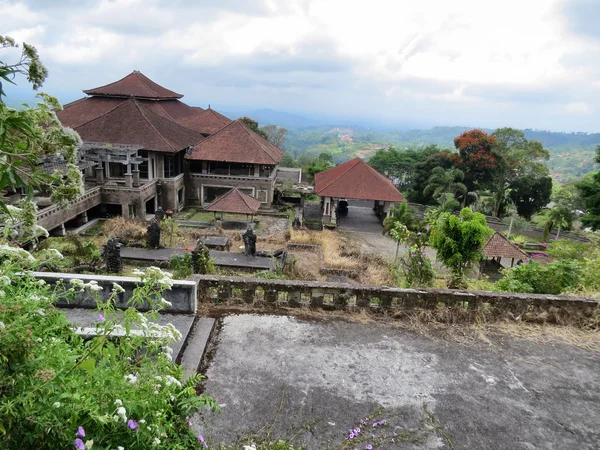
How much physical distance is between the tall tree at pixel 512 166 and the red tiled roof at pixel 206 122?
26.0 metres

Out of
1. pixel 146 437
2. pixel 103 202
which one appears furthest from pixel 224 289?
pixel 103 202

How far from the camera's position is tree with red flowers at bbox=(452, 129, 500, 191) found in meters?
41.0

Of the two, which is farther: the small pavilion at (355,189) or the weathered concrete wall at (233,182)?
the weathered concrete wall at (233,182)

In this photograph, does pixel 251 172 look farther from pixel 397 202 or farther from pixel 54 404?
pixel 54 404

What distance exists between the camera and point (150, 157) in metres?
27.4

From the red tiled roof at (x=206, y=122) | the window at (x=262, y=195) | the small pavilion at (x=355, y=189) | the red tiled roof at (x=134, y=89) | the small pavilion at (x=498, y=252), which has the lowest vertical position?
the small pavilion at (x=498, y=252)

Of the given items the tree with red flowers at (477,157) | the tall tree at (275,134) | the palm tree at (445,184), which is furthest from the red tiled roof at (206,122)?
the tall tree at (275,134)

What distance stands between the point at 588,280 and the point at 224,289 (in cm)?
747

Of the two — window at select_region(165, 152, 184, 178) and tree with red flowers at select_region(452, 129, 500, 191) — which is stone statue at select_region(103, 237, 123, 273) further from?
tree with red flowers at select_region(452, 129, 500, 191)

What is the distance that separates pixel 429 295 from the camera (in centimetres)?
671

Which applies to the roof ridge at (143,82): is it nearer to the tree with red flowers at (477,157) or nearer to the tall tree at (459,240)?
the tree with red flowers at (477,157)

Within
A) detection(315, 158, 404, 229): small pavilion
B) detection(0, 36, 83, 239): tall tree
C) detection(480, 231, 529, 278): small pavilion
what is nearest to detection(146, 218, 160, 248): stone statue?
detection(315, 158, 404, 229): small pavilion

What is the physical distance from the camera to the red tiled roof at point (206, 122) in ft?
113

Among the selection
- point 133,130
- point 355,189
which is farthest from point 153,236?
point 355,189
